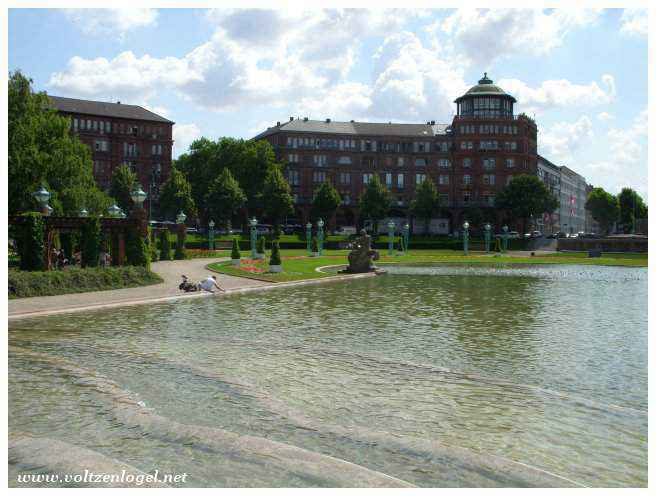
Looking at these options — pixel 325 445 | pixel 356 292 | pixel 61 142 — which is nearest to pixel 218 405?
pixel 325 445

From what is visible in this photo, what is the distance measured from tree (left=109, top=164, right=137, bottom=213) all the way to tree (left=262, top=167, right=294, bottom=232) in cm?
1959

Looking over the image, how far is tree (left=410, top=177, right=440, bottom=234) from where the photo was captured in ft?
348

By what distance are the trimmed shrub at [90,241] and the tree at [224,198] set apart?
61.2 m

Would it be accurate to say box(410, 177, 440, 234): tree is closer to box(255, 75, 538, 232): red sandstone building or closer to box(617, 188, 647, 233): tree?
box(255, 75, 538, 232): red sandstone building

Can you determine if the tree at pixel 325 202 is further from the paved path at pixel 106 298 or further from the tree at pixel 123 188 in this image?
the paved path at pixel 106 298

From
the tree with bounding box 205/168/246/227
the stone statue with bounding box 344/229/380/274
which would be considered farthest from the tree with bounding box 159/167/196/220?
the stone statue with bounding box 344/229/380/274

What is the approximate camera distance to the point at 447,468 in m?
8.21

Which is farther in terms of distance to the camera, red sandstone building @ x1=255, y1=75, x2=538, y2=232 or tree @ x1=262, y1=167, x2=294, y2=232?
red sandstone building @ x1=255, y1=75, x2=538, y2=232

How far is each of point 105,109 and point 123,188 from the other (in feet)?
88.8

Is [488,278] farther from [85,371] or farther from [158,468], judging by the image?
[158,468]

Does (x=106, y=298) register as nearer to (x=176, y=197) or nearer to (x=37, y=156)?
(x=37, y=156)

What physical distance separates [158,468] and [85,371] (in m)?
5.73

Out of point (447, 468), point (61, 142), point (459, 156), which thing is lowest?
point (447, 468)
